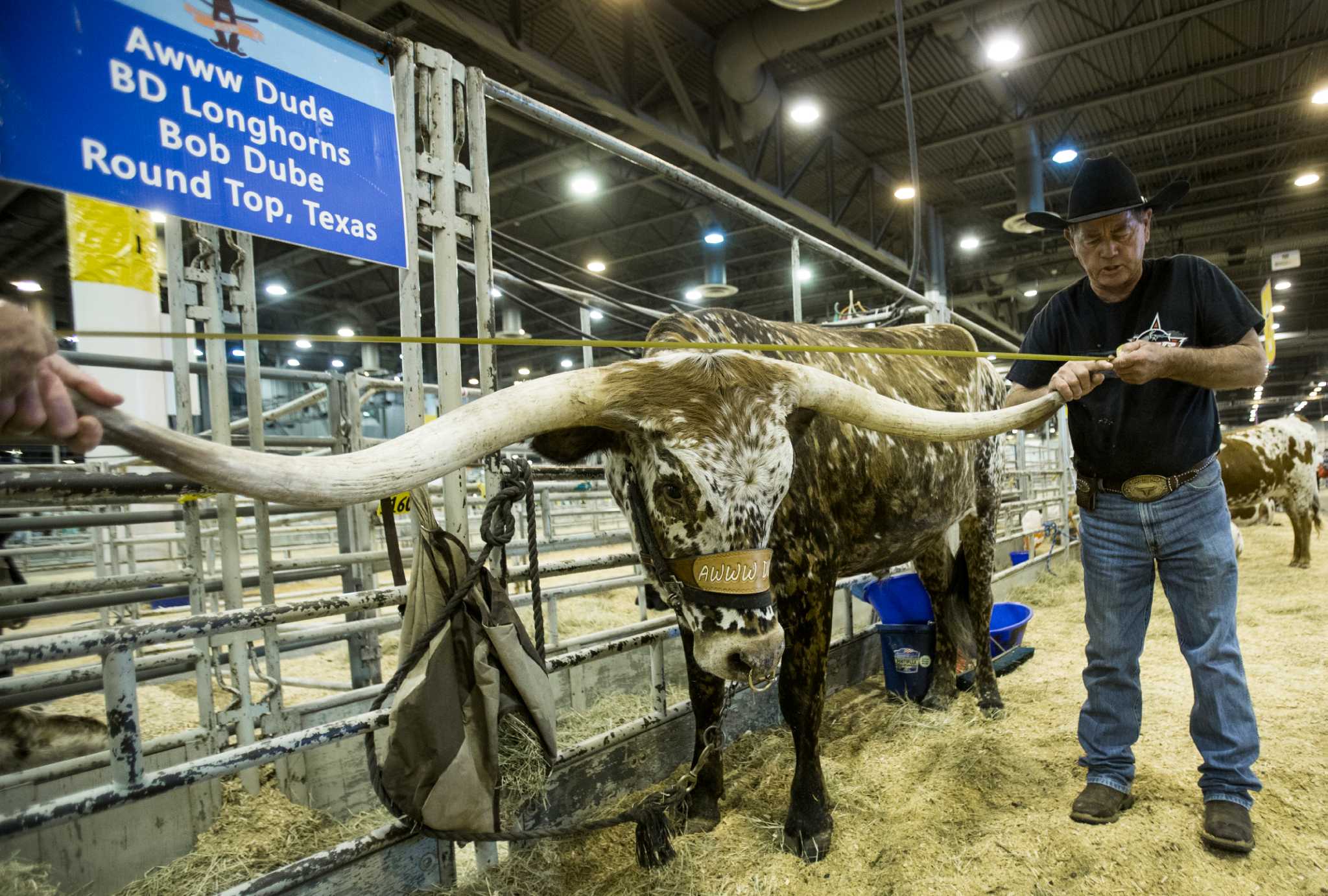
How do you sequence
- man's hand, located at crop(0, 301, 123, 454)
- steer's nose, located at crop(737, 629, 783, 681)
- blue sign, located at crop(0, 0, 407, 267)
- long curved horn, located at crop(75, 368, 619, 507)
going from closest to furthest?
1. man's hand, located at crop(0, 301, 123, 454)
2. long curved horn, located at crop(75, 368, 619, 507)
3. blue sign, located at crop(0, 0, 407, 267)
4. steer's nose, located at crop(737, 629, 783, 681)

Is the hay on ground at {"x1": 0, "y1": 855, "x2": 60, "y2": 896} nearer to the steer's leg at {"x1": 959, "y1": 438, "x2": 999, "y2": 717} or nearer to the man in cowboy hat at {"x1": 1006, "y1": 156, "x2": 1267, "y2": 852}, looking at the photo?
the man in cowboy hat at {"x1": 1006, "y1": 156, "x2": 1267, "y2": 852}

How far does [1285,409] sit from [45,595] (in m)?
64.1

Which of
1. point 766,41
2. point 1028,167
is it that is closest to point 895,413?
point 766,41

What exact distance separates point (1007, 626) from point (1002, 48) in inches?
261

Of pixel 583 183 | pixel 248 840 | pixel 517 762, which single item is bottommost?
A: pixel 248 840

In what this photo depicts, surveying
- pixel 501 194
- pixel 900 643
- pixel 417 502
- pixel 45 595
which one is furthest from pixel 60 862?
pixel 501 194

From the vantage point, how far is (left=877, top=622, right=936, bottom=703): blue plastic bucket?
3602 mm

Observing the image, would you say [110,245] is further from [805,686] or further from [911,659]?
[911,659]

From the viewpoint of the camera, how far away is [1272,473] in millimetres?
8336

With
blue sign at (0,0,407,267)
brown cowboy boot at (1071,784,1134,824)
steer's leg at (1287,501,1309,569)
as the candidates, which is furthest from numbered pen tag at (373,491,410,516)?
steer's leg at (1287,501,1309,569)

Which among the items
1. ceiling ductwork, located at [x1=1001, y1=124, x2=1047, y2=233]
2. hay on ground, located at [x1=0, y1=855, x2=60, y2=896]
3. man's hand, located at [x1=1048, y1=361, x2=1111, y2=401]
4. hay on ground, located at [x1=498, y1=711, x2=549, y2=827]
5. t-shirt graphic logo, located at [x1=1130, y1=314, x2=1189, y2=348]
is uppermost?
ceiling ductwork, located at [x1=1001, y1=124, x2=1047, y2=233]

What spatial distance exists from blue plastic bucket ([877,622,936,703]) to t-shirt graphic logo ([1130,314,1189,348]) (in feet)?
6.43

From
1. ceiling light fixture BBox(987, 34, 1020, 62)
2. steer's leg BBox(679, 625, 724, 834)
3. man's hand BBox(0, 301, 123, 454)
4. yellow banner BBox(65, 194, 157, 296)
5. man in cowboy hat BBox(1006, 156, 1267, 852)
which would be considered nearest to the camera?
man's hand BBox(0, 301, 123, 454)

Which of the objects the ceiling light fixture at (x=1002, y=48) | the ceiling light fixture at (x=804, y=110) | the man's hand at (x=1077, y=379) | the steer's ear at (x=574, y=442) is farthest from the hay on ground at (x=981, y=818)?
the ceiling light fixture at (x=804, y=110)
